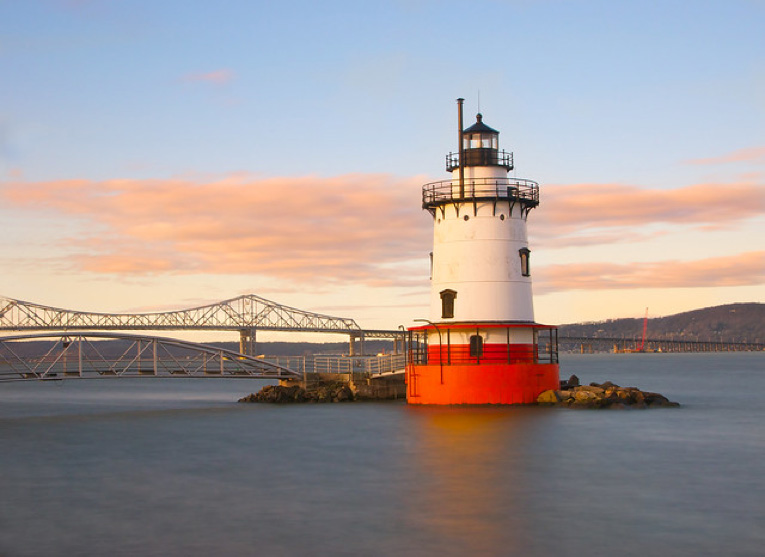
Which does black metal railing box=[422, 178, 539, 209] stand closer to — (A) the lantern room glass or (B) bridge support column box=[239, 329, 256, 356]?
(A) the lantern room glass

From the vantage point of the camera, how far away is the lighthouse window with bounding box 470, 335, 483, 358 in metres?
32.6

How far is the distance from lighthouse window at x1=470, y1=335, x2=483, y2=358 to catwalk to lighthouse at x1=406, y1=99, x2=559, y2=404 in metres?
0.03

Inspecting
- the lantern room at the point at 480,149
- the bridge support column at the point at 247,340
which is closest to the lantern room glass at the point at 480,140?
the lantern room at the point at 480,149

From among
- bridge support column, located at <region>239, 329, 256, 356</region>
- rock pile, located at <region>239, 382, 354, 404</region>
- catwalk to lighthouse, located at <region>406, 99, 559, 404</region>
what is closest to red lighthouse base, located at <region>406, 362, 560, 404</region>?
catwalk to lighthouse, located at <region>406, 99, 559, 404</region>

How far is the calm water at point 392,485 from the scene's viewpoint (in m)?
15.0

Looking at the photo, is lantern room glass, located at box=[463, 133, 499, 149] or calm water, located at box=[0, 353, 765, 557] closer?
calm water, located at box=[0, 353, 765, 557]

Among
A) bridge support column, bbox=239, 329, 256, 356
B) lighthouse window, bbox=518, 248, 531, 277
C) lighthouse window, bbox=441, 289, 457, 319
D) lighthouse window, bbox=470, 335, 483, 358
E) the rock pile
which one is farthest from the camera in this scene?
bridge support column, bbox=239, 329, 256, 356

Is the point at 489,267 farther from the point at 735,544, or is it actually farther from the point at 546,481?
the point at 735,544

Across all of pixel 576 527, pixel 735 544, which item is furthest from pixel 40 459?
pixel 735 544

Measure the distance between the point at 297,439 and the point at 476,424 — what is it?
5057 mm

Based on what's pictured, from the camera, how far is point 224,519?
16.5m

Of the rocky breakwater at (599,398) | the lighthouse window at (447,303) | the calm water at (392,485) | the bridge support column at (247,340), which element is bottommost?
the calm water at (392,485)

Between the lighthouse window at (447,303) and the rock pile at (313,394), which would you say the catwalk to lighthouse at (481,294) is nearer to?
the lighthouse window at (447,303)

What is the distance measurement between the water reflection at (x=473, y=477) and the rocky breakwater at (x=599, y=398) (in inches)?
68.4
